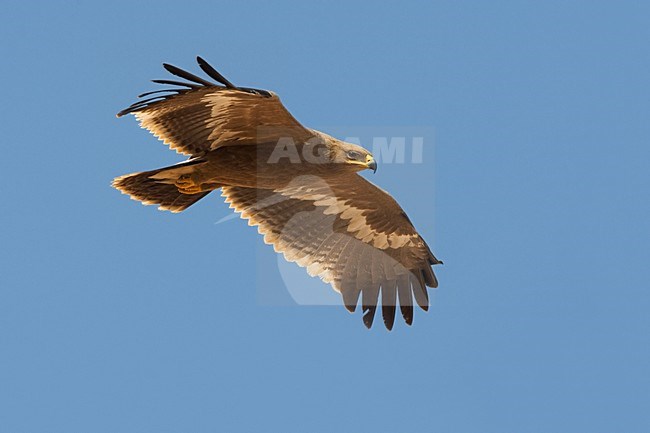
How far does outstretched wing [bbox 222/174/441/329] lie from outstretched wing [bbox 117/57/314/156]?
132 cm

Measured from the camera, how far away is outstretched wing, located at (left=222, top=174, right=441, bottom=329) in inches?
482

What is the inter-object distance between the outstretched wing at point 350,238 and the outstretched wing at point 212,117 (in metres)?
1.32

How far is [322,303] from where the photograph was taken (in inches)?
489

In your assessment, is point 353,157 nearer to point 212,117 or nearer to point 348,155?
point 348,155

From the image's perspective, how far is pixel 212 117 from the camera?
35.3 feet

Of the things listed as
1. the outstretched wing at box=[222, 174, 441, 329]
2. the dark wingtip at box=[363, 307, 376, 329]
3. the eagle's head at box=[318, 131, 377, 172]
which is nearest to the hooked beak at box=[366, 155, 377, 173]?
the eagle's head at box=[318, 131, 377, 172]

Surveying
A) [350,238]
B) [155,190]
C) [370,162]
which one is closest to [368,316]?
[350,238]

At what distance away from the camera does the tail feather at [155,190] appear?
37.1 feet

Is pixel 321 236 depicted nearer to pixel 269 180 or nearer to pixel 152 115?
pixel 269 180

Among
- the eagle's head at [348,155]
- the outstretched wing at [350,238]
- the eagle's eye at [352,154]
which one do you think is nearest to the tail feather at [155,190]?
the outstretched wing at [350,238]

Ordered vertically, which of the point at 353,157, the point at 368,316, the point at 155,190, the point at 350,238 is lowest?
the point at 368,316

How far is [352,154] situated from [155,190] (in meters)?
2.11

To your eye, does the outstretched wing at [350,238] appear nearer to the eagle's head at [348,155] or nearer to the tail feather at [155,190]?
Result: the tail feather at [155,190]

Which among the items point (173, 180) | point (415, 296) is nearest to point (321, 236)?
point (415, 296)
